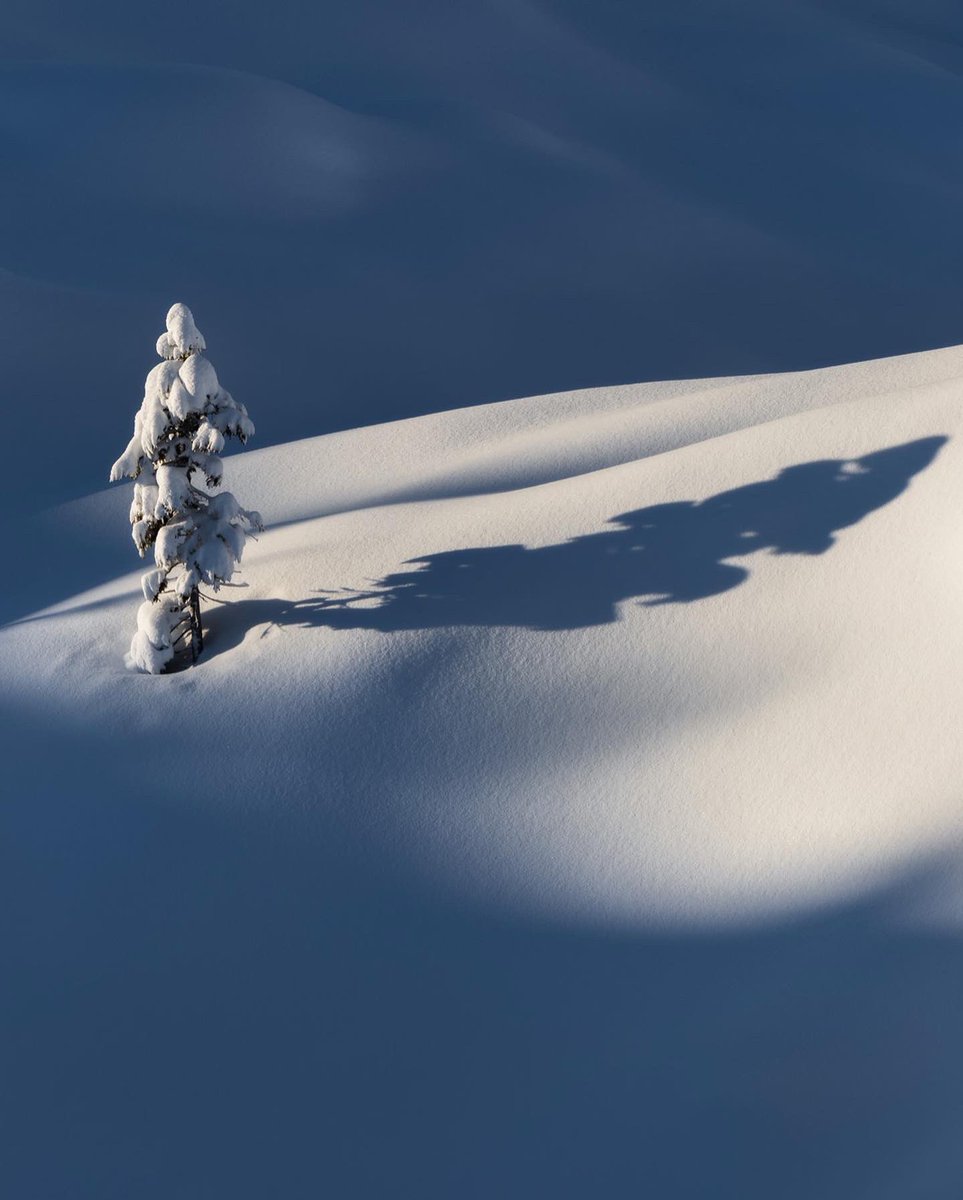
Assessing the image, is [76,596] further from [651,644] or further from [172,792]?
[651,644]

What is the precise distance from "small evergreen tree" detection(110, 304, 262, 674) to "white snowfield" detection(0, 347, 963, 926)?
2.11 feet

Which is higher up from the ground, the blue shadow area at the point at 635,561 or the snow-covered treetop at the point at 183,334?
the snow-covered treetop at the point at 183,334

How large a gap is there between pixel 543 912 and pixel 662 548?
3.97m

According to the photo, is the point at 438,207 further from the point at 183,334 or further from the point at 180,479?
the point at 180,479

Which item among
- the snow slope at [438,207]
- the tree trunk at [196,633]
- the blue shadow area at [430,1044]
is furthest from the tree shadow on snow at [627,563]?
the snow slope at [438,207]

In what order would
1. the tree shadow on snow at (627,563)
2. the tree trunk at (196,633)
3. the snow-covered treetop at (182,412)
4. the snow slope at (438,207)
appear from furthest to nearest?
the snow slope at (438,207)
the tree trunk at (196,633)
the tree shadow on snow at (627,563)
the snow-covered treetop at (182,412)

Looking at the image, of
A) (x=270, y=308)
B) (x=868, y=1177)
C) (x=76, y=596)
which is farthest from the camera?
(x=270, y=308)

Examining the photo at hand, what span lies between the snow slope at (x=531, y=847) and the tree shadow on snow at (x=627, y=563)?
0.13 feet

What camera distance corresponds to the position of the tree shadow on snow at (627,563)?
40.5 feet

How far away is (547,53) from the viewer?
41438 millimetres

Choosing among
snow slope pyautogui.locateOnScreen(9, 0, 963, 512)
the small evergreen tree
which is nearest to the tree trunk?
the small evergreen tree

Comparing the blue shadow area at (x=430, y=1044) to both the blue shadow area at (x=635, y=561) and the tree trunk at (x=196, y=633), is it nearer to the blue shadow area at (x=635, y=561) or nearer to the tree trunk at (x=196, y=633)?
the tree trunk at (x=196, y=633)

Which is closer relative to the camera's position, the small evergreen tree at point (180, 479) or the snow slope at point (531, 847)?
the snow slope at point (531, 847)

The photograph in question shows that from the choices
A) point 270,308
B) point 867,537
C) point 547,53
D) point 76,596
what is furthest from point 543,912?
point 547,53
